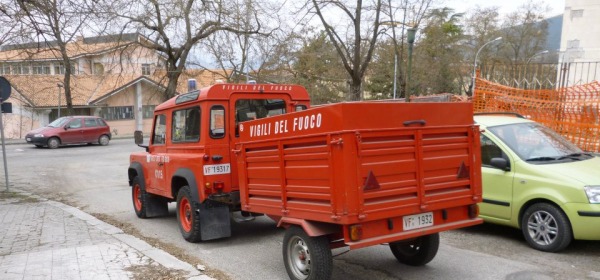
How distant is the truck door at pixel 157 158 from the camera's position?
296 inches

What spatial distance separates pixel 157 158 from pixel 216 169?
1.90m

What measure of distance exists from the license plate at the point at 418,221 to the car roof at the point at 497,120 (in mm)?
2809

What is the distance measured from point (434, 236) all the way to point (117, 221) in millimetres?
5860

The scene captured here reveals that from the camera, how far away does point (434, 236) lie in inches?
202

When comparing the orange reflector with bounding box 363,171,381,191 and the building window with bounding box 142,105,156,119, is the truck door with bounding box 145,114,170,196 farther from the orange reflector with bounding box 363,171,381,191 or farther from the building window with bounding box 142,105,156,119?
the building window with bounding box 142,105,156,119

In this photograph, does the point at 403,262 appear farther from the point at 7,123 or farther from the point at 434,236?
the point at 7,123

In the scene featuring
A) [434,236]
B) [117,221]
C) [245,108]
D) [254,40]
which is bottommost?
[117,221]

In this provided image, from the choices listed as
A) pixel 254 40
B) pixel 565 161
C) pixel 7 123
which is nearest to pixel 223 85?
pixel 565 161

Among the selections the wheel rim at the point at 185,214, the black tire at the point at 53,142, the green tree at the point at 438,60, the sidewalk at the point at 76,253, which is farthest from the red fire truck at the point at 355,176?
the green tree at the point at 438,60

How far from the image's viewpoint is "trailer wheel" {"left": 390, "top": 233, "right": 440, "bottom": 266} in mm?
5156

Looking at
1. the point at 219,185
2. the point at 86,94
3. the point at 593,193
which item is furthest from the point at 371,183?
the point at 86,94

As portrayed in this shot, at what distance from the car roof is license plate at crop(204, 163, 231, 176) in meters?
3.73

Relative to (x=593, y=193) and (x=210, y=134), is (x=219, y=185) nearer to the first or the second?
(x=210, y=134)

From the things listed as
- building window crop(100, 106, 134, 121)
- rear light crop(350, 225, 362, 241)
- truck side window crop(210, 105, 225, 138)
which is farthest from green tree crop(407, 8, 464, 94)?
rear light crop(350, 225, 362, 241)
